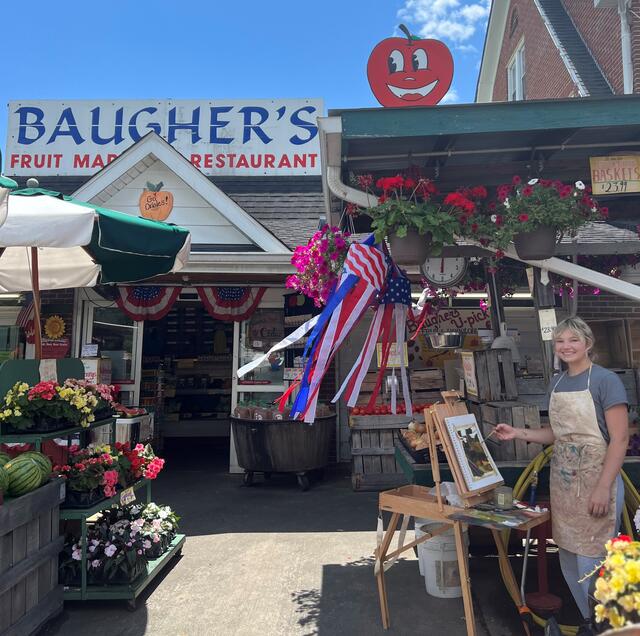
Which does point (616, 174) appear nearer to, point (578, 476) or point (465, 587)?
point (578, 476)

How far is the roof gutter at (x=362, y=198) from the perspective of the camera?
3.48 meters

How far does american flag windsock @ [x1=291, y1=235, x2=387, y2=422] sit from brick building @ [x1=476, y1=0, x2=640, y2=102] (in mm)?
7160

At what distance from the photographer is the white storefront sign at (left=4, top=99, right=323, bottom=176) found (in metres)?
10.2

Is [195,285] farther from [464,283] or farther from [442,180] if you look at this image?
[442,180]

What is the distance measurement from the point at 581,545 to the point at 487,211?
7.47ft

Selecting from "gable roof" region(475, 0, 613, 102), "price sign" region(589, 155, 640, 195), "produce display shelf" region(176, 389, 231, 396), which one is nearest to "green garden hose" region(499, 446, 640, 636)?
"price sign" region(589, 155, 640, 195)

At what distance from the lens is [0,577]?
286 cm

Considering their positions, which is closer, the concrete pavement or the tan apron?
the tan apron

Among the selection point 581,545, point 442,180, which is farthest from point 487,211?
point 581,545

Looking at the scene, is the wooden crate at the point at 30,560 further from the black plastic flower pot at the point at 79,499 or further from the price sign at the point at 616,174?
the price sign at the point at 616,174

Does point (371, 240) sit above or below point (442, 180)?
below

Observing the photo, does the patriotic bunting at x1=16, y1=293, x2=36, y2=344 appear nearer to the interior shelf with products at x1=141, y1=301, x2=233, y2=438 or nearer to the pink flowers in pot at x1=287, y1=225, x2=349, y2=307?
the interior shelf with products at x1=141, y1=301, x2=233, y2=438

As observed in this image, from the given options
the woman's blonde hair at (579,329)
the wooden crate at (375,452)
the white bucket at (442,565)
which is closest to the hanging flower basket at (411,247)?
the woman's blonde hair at (579,329)

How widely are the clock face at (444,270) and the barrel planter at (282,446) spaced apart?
8.85 ft
